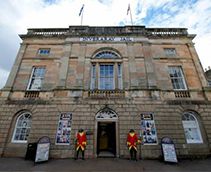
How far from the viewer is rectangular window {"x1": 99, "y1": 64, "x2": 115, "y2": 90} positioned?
11.1m

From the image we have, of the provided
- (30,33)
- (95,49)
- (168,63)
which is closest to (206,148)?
(168,63)

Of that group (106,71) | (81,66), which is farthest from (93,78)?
(81,66)

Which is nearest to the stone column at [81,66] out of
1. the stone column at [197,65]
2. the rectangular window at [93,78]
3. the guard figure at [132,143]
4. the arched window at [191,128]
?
the rectangular window at [93,78]

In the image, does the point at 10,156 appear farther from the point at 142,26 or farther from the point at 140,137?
the point at 142,26

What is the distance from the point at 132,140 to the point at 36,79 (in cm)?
934

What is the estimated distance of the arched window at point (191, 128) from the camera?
957cm

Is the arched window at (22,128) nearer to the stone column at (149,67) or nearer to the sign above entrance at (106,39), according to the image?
the sign above entrance at (106,39)

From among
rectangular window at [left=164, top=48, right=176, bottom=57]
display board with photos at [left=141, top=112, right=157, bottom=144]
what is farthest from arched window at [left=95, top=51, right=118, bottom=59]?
display board with photos at [left=141, top=112, right=157, bottom=144]

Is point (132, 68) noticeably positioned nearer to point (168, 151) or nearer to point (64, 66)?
point (64, 66)

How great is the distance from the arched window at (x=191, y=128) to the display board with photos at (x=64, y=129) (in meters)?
8.65

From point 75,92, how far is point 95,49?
4.57 meters

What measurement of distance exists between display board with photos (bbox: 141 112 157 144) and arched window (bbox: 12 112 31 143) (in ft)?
28.1

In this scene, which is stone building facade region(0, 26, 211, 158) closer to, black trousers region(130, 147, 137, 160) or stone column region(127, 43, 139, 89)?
stone column region(127, 43, 139, 89)

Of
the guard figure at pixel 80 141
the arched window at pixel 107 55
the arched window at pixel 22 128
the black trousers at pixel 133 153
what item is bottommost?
the black trousers at pixel 133 153
